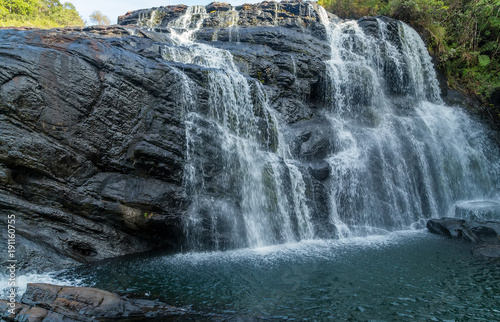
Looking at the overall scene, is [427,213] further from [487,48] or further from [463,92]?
[487,48]

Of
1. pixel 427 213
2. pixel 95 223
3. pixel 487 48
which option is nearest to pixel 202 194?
pixel 95 223

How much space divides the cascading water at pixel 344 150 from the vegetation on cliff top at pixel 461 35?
1598 mm

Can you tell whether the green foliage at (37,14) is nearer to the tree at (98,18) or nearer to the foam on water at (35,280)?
the tree at (98,18)

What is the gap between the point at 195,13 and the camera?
2280 cm

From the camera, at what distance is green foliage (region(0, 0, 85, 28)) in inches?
1006

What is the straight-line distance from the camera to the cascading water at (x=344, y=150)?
36.8 ft

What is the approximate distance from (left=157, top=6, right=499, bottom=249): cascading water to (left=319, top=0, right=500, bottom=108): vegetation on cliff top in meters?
1.60

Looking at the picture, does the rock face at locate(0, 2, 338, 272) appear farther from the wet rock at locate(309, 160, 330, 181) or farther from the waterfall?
the waterfall

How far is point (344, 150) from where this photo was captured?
48.1ft

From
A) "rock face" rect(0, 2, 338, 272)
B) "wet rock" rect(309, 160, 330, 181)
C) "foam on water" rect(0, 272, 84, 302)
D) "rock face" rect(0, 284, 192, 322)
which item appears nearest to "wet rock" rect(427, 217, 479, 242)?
"wet rock" rect(309, 160, 330, 181)

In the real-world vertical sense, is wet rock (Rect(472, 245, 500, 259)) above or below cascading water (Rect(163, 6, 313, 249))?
below

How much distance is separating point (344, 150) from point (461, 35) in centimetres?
1449

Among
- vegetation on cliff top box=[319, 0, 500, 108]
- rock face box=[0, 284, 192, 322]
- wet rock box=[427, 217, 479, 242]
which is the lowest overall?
wet rock box=[427, 217, 479, 242]

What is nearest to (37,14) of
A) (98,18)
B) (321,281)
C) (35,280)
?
(98,18)
